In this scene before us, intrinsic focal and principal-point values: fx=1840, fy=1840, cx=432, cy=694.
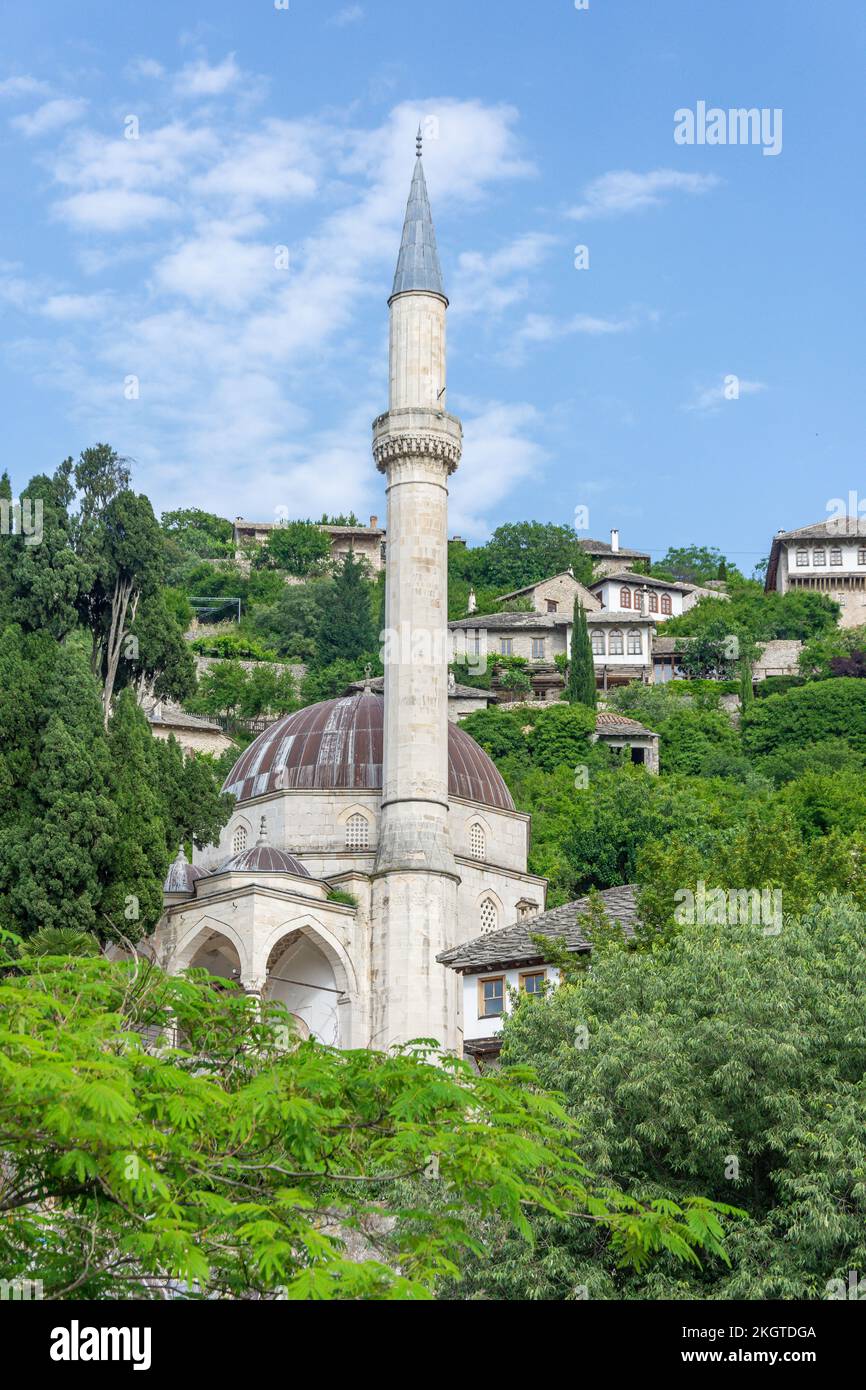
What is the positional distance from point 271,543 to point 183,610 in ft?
51.3

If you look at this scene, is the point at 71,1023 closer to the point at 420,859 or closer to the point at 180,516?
the point at 420,859

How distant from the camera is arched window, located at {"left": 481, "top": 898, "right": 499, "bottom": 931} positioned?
39531 millimetres

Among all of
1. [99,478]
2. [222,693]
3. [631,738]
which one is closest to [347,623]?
[222,693]

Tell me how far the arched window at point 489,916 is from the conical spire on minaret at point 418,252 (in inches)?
514

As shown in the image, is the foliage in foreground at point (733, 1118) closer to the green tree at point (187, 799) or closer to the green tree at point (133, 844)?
the green tree at point (133, 844)

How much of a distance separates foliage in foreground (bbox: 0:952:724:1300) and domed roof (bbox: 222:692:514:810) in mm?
24355

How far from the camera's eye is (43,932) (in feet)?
94.0

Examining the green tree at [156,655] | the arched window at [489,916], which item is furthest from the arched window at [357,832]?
the green tree at [156,655]

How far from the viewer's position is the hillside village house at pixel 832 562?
8812 cm

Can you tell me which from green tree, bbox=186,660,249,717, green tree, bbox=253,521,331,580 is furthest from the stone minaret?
green tree, bbox=253,521,331,580

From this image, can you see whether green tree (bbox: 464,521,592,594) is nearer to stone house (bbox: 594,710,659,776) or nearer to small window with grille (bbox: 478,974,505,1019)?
stone house (bbox: 594,710,659,776)
